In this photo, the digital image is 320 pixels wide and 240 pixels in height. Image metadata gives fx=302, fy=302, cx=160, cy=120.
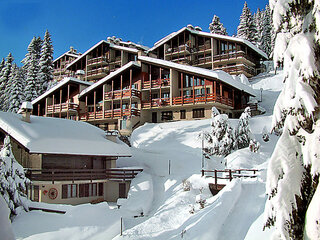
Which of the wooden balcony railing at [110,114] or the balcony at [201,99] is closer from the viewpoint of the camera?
the balcony at [201,99]

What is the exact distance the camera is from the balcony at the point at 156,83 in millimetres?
41681

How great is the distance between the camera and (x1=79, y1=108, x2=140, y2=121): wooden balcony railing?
137 ft

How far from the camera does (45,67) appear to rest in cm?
6238

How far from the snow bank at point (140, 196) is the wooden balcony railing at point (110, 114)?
15.5 meters

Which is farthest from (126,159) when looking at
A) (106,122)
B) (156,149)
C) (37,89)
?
(37,89)

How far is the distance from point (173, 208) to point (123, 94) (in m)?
26.1

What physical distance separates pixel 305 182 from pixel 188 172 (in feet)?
61.6

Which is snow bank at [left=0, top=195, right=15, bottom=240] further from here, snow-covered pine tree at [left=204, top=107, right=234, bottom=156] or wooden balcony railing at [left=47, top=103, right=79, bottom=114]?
wooden balcony railing at [left=47, top=103, right=79, bottom=114]

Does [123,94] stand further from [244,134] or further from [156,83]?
[244,134]

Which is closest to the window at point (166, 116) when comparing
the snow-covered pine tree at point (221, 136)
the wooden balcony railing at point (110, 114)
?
the wooden balcony railing at point (110, 114)

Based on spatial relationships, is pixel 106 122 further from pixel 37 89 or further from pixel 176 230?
pixel 176 230

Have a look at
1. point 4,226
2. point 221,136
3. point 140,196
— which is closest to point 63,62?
point 221,136

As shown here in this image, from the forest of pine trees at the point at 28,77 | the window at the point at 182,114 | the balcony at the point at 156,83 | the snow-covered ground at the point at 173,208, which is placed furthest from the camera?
the forest of pine trees at the point at 28,77

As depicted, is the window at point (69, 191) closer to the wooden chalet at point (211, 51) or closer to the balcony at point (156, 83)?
the balcony at point (156, 83)
